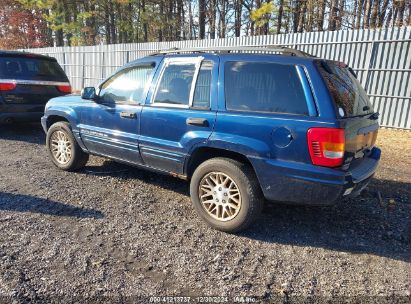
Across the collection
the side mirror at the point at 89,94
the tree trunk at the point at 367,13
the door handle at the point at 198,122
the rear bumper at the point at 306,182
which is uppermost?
the tree trunk at the point at 367,13

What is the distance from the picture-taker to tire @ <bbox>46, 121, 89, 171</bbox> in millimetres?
5176

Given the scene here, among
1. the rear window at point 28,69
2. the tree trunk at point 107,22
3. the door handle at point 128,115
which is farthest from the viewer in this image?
the tree trunk at point 107,22

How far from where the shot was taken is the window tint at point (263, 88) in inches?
125

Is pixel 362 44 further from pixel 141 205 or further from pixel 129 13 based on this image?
pixel 129 13

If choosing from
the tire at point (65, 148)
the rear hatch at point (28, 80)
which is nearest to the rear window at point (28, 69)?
the rear hatch at point (28, 80)

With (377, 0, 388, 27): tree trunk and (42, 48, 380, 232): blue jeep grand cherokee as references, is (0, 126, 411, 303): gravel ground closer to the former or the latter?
(42, 48, 380, 232): blue jeep grand cherokee

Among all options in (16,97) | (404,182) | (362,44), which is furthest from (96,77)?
(404,182)

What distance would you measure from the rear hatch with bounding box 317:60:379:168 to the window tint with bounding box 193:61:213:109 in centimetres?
115

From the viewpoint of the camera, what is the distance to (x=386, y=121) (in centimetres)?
947

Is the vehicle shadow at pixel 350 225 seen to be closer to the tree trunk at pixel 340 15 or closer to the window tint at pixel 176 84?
the window tint at pixel 176 84

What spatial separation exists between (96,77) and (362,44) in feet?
41.8

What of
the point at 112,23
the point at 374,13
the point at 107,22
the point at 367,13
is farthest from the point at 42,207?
the point at 107,22

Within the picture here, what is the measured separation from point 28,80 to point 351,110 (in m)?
6.55

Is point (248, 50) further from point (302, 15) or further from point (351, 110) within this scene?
point (302, 15)
